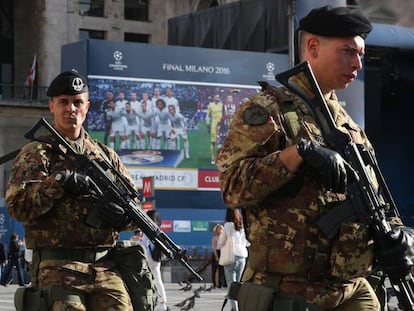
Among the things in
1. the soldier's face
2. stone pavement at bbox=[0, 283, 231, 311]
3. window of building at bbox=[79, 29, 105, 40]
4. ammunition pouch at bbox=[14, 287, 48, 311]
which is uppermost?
window of building at bbox=[79, 29, 105, 40]

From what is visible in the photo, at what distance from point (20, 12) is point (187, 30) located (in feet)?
109

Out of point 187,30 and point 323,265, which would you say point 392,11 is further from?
point 323,265

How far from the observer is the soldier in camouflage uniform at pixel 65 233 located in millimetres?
7180

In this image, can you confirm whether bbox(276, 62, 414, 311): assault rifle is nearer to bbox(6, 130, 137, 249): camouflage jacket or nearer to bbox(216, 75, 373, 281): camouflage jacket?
bbox(216, 75, 373, 281): camouflage jacket

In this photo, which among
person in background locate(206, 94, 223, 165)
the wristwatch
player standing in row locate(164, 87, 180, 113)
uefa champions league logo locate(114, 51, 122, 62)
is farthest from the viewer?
person in background locate(206, 94, 223, 165)

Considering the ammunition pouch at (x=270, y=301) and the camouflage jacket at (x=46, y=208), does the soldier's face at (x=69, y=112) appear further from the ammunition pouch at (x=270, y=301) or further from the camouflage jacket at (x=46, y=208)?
the ammunition pouch at (x=270, y=301)

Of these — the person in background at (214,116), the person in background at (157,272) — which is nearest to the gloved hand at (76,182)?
the person in background at (157,272)

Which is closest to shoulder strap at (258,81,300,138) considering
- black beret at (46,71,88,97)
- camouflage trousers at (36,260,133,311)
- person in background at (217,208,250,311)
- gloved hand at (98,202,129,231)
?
gloved hand at (98,202,129,231)

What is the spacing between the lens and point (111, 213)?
23.6 ft

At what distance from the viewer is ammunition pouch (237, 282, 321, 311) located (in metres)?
4.91

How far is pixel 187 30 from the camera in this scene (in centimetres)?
3453

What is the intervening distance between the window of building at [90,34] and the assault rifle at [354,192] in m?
59.9

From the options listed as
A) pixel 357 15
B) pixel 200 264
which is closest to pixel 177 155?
pixel 200 264

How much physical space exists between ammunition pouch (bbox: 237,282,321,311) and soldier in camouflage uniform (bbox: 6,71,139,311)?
7.56 ft
